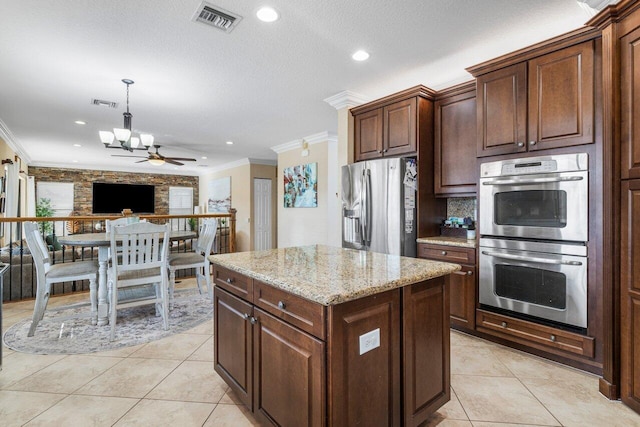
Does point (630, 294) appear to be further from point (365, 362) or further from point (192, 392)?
point (192, 392)

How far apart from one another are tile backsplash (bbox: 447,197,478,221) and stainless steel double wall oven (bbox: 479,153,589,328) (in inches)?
23.9

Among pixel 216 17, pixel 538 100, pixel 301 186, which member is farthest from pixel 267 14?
pixel 301 186

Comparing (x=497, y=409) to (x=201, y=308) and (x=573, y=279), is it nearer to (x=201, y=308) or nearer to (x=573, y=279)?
(x=573, y=279)

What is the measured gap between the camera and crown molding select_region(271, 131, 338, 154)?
566cm

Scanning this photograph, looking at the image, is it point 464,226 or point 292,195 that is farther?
point 292,195

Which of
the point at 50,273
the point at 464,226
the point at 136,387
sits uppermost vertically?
the point at 464,226

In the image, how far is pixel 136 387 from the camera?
6.87ft

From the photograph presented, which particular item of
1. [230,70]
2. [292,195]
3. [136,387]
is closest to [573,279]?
[136,387]

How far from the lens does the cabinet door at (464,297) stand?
2750 millimetres

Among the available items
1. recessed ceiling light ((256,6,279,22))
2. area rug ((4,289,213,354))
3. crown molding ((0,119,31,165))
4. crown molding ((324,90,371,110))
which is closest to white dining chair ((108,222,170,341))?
area rug ((4,289,213,354))

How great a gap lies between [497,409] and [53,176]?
11.0 m

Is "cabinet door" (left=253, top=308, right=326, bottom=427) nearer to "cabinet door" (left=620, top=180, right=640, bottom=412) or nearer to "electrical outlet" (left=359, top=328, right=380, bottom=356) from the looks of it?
"electrical outlet" (left=359, top=328, right=380, bottom=356)

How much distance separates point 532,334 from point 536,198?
1021 millimetres

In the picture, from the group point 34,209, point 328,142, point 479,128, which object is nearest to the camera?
point 479,128
